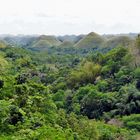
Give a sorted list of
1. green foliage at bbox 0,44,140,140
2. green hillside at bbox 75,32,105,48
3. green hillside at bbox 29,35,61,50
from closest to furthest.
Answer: green foliage at bbox 0,44,140,140, green hillside at bbox 75,32,105,48, green hillside at bbox 29,35,61,50

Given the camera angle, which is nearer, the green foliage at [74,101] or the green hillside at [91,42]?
the green foliage at [74,101]

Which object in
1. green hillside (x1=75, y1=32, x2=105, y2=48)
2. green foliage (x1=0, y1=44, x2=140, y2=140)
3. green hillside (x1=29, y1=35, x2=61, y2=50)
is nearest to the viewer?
green foliage (x1=0, y1=44, x2=140, y2=140)

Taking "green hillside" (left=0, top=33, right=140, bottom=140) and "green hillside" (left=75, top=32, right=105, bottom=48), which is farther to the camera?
"green hillside" (left=75, top=32, right=105, bottom=48)

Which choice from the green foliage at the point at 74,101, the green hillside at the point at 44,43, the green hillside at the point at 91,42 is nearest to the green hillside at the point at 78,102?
the green foliage at the point at 74,101

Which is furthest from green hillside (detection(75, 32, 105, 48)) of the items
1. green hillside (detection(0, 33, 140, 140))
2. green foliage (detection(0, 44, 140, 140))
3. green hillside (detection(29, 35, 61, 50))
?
green foliage (detection(0, 44, 140, 140))

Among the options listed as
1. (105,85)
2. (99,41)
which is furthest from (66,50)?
(105,85)

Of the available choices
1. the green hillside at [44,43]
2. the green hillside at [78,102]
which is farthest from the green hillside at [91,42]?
the green hillside at [78,102]

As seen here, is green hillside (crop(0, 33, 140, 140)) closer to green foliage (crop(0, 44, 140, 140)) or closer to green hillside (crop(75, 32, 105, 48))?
green foliage (crop(0, 44, 140, 140))

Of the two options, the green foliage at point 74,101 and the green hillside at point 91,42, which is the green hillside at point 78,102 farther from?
the green hillside at point 91,42

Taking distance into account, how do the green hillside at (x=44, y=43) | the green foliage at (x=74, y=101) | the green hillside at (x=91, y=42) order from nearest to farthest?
the green foliage at (x=74, y=101) < the green hillside at (x=91, y=42) < the green hillside at (x=44, y=43)

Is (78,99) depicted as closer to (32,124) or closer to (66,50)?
(32,124)

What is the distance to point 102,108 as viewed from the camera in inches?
1335

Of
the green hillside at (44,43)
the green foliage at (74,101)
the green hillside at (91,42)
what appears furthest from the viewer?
the green hillside at (44,43)

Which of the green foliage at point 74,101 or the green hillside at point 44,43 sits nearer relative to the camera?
the green foliage at point 74,101
